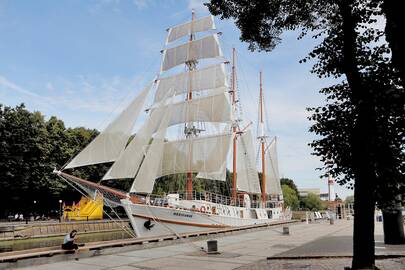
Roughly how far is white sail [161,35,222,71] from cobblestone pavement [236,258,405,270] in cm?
3583

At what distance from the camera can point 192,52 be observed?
47.9m

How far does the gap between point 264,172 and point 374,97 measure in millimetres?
50280

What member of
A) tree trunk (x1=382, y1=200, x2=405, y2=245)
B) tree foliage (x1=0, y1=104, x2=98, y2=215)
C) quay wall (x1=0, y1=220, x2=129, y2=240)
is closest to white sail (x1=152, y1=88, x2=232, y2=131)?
quay wall (x1=0, y1=220, x2=129, y2=240)

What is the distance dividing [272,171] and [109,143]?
35904 millimetres

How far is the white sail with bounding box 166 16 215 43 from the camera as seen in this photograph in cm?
4884

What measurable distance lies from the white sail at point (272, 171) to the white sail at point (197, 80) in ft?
60.4

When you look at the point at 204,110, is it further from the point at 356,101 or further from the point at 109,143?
the point at 356,101

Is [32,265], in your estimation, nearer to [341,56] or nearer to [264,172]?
[341,56]

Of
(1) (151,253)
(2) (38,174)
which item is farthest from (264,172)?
(1) (151,253)

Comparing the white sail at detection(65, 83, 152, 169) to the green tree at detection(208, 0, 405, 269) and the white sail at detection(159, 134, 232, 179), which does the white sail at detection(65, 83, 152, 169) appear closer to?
the white sail at detection(159, 134, 232, 179)

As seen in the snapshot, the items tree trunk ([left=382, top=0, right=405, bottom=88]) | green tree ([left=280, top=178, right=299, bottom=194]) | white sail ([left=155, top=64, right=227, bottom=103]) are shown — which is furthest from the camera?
green tree ([left=280, top=178, right=299, bottom=194])

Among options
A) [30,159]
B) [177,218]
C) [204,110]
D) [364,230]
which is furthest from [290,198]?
[364,230]

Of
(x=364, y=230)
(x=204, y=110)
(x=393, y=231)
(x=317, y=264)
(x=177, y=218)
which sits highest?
(x=204, y=110)

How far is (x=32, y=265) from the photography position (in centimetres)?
1284
